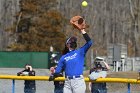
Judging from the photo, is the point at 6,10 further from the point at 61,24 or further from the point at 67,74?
the point at 67,74

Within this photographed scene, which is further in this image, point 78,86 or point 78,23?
point 78,23

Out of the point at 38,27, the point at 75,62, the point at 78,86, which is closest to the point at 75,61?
the point at 75,62

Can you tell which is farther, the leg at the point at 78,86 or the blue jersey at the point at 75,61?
the blue jersey at the point at 75,61

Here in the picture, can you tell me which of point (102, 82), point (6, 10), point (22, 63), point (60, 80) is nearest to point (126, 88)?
point (102, 82)

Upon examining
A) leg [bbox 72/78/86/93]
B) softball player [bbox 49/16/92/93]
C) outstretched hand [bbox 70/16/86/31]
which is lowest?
leg [bbox 72/78/86/93]

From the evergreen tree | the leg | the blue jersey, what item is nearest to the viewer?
the leg

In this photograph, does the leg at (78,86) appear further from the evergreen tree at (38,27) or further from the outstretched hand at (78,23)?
the evergreen tree at (38,27)

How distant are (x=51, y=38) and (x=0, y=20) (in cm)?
1898

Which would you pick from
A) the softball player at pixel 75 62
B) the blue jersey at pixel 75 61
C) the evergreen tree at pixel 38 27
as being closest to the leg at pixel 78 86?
the softball player at pixel 75 62

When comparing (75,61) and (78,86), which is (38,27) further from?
(78,86)

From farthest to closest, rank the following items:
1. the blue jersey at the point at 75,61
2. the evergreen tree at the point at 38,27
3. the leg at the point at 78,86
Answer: the evergreen tree at the point at 38,27, the blue jersey at the point at 75,61, the leg at the point at 78,86

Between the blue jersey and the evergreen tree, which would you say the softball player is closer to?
the blue jersey

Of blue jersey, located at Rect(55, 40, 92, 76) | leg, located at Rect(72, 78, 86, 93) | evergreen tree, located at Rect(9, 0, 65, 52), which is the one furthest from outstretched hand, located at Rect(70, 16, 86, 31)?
evergreen tree, located at Rect(9, 0, 65, 52)

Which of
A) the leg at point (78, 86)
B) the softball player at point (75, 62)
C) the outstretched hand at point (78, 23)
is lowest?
the leg at point (78, 86)
